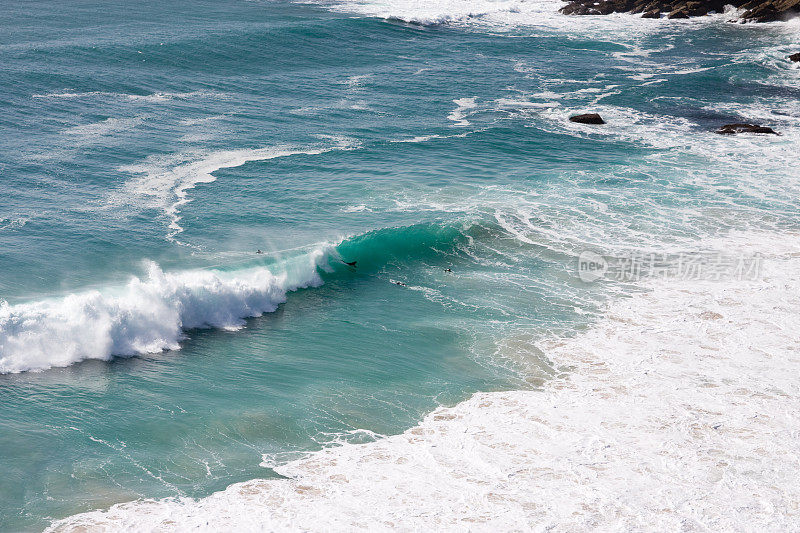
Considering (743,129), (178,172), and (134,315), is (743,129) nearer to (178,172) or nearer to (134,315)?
(178,172)

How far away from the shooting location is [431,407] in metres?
15.6

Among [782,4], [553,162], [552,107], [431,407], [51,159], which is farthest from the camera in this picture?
[782,4]

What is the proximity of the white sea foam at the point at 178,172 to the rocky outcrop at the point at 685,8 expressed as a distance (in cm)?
5256

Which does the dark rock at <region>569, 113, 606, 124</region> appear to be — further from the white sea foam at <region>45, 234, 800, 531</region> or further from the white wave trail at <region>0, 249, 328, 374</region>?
the white wave trail at <region>0, 249, 328, 374</region>

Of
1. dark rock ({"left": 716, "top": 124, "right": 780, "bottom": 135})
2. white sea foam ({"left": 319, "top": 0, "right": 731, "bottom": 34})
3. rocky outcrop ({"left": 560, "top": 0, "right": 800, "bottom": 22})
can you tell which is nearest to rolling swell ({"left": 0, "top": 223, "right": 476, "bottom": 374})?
dark rock ({"left": 716, "top": 124, "right": 780, "bottom": 135})

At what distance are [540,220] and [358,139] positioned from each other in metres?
11.7

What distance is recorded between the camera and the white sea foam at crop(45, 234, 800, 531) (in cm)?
1199

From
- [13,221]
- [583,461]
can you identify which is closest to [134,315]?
[13,221]

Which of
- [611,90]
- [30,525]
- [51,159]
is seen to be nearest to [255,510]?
[30,525]

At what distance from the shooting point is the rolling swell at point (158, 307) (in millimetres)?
16984

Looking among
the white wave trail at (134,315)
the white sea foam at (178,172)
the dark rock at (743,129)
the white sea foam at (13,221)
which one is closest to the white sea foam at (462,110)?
the white sea foam at (178,172)

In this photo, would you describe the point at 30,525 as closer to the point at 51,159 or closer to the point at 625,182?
the point at 51,159

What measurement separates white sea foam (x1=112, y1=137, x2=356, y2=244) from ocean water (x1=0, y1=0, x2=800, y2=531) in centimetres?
13

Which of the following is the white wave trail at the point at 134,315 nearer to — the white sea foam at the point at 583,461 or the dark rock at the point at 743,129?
the white sea foam at the point at 583,461
